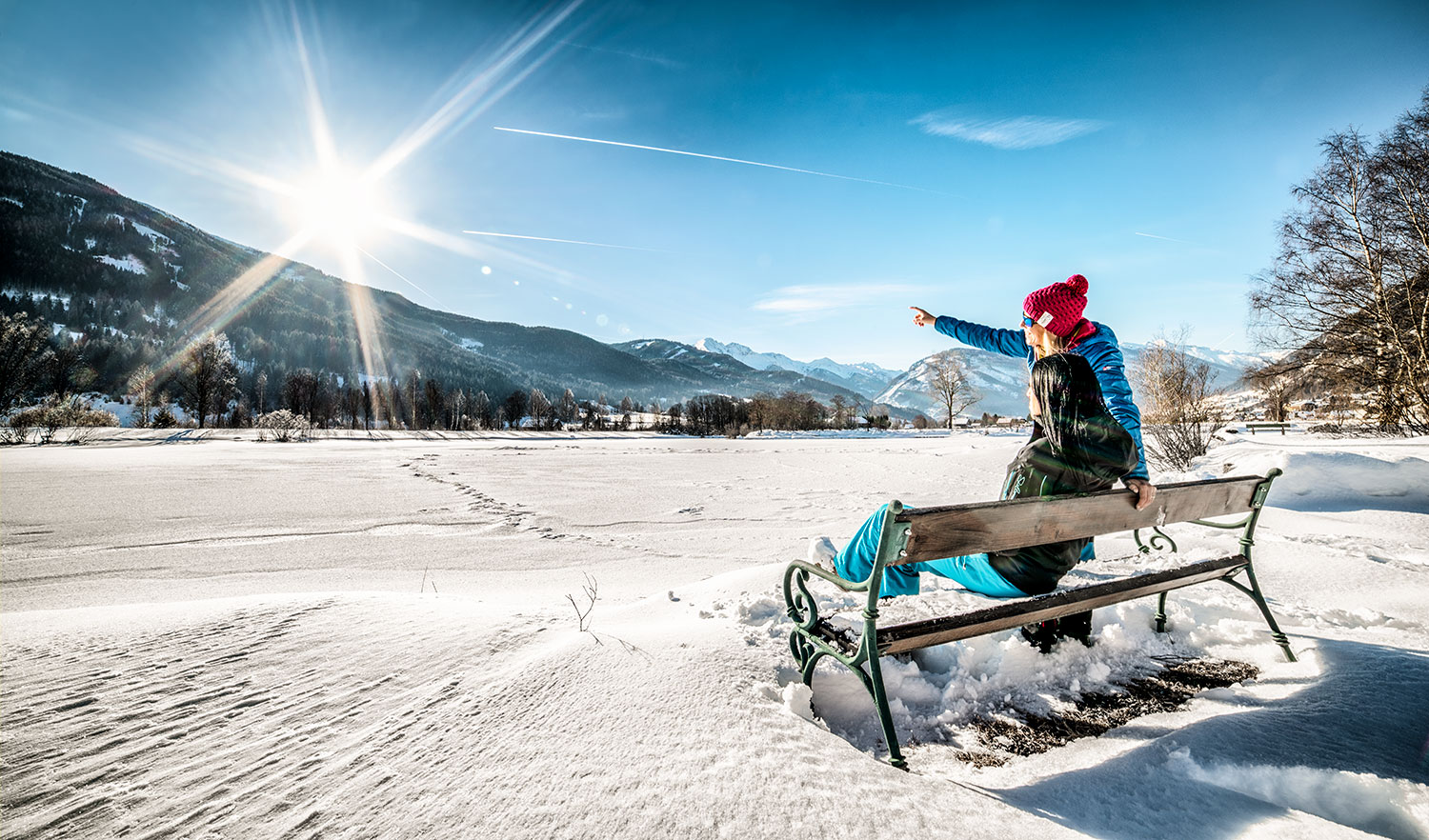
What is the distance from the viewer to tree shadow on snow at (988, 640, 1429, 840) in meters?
1.55

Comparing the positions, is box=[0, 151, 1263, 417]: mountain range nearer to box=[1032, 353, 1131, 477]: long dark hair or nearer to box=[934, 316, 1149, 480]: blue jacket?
box=[934, 316, 1149, 480]: blue jacket

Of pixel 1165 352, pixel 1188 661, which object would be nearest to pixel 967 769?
pixel 1188 661

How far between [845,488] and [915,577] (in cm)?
964

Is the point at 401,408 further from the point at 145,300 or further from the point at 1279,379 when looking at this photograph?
the point at 145,300

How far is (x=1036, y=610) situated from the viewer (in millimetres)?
2213

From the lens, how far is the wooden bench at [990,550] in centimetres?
186

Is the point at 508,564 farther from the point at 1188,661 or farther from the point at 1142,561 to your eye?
the point at 1142,561

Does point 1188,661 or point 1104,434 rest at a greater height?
point 1104,434

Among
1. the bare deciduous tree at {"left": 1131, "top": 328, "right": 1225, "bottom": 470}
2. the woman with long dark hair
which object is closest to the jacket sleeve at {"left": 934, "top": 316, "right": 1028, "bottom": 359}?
the woman with long dark hair

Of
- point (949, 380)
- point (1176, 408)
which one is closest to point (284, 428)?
point (1176, 408)

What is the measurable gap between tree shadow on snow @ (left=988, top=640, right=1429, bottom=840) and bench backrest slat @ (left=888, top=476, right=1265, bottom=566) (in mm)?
803

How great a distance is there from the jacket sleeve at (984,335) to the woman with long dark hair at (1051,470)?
1.46m

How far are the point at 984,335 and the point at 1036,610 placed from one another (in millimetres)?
2465

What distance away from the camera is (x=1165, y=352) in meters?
17.8
